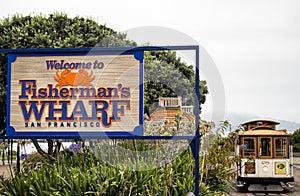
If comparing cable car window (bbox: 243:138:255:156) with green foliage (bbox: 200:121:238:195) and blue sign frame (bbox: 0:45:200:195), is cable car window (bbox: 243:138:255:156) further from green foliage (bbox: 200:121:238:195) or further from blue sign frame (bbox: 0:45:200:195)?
blue sign frame (bbox: 0:45:200:195)

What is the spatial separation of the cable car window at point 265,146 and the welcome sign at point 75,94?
43.8 feet

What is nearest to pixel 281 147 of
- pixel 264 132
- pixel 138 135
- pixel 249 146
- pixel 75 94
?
pixel 264 132

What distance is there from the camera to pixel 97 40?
2233 cm

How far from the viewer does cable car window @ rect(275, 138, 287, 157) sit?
60.0ft

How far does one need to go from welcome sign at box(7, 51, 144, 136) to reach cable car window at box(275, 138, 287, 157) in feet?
44.1

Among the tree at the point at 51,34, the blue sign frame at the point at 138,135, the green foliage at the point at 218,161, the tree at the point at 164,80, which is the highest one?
the tree at the point at 51,34

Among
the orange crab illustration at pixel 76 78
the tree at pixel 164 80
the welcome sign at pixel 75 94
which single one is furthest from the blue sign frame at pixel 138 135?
the tree at pixel 164 80

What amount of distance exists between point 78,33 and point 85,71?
16639mm

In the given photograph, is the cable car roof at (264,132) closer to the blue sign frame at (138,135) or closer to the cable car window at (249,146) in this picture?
the cable car window at (249,146)

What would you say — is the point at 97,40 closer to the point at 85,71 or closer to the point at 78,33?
the point at 78,33

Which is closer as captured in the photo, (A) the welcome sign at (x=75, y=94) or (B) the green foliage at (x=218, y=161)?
(A) the welcome sign at (x=75, y=94)

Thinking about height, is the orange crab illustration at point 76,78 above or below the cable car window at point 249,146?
above

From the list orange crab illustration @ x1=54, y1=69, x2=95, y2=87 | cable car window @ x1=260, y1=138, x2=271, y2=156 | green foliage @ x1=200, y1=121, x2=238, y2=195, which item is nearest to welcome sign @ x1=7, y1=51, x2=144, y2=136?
orange crab illustration @ x1=54, y1=69, x2=95, y2=87

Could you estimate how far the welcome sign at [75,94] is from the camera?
5.91m
